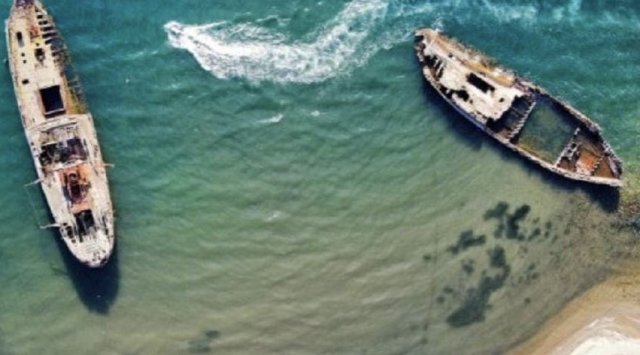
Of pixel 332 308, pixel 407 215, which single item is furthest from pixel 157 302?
pixel 407 215

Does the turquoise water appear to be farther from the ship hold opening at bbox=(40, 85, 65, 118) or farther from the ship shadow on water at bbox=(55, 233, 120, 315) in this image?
the ship hold opening at bbox=(40, 85, 65, 118)

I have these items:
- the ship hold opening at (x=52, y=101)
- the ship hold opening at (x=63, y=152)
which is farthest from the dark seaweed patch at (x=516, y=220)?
the ship hold opening at (x=52, y=101)

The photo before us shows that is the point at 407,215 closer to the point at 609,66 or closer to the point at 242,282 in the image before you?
the point at 242,282

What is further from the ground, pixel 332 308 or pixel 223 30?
pixel 223 30

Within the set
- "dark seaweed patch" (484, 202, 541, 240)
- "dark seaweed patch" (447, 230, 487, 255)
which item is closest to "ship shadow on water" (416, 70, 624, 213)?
"dark seaweed patch" (484, 202, 541, 240)

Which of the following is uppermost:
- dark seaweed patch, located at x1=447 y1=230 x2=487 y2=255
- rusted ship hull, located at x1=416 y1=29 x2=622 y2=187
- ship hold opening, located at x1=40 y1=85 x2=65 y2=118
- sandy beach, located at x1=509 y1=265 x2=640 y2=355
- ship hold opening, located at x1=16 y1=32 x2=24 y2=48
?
ship hold opening, located at x1=16 y1=32 x2=24 y2=48

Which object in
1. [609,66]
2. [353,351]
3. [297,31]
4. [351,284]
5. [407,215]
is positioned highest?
[297,31]
